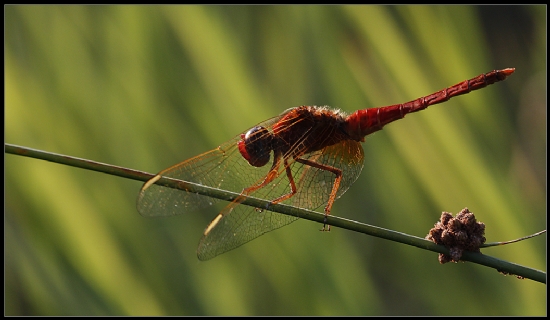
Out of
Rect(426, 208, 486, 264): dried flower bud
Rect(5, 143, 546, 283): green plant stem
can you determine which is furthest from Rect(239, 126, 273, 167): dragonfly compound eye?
Rect(426, 208, 486, 264): dried flower bud

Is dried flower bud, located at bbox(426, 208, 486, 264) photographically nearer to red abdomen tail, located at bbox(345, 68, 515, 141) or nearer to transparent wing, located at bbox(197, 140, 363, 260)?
transparent wing, located at bbox(197, 140, 363, 260)

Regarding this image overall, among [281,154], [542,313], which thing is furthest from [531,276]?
[542,313]

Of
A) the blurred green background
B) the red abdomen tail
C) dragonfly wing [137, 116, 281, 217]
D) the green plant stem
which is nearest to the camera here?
the green plant stem

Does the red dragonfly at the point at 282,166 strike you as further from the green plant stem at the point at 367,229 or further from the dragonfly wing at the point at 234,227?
the green plant stem at the point at 367,229

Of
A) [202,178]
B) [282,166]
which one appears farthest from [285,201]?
[202,178]

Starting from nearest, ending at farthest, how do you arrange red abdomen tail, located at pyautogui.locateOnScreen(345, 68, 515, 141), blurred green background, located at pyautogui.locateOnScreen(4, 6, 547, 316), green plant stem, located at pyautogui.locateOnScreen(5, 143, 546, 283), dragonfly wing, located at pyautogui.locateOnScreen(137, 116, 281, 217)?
1. green plant stem, located at pyautogui.locateOnScreen(5, 143, 546, 283)
2. dragonfly wing, located at pyautogui.locateOnScreen(137, 116, 281, 217)
3. red abdomen tail, located at pyautogui.locateOnScreen(345, 68, 515, 141)
4. blurred green background, located at pyautogui.locateOnScreen(4, 6, 547, 316)

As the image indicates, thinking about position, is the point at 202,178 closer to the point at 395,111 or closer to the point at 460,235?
the point at 395,111

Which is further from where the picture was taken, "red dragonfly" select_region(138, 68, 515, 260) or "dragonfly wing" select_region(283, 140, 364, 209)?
"dragonfly wing" select_region(283, 140, 364, 209)
